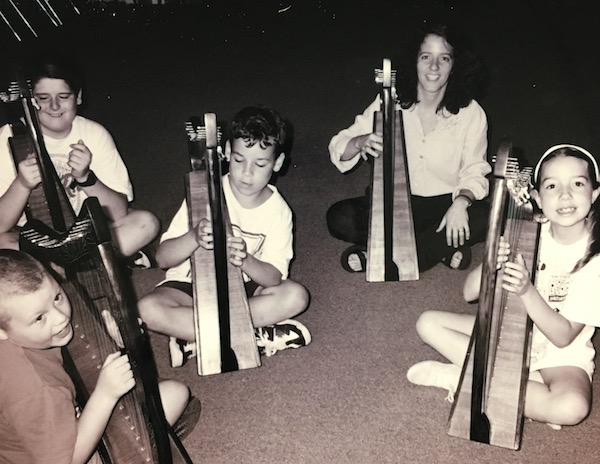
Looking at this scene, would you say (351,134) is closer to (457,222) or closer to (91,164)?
(457,222)

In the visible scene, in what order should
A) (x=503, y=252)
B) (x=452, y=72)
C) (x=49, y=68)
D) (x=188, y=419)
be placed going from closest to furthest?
(x=503, y=252) → (x=188, y=419) → (x=49, y=68) → (x=452, y=72)

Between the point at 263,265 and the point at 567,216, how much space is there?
0.77 m

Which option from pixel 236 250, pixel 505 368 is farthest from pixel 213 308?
pixel 505 368

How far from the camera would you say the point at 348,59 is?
410 cm

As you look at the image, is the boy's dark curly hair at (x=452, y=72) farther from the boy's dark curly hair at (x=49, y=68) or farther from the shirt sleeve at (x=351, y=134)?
the boy's dark curly hair at (x=49, y=68)

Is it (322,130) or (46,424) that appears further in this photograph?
(322,130)

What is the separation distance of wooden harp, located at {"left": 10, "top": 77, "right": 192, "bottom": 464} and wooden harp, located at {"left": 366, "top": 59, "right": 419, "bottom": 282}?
745 millimetres

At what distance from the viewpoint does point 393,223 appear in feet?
6.69

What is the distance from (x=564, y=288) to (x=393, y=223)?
1.90 ft

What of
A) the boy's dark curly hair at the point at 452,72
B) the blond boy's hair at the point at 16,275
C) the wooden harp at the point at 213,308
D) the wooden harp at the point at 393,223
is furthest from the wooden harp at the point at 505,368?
the blond boy's hair at the point at 16,275

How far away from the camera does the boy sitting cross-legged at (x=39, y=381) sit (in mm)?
1146

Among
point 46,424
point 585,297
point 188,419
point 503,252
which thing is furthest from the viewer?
point 188,419

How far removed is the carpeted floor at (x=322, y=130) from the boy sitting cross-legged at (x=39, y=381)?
45cm

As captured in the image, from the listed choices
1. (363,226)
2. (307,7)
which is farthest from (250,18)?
(363,226)
